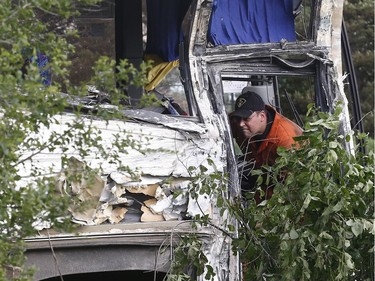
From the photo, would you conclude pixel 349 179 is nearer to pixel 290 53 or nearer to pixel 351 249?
pixel 351 249

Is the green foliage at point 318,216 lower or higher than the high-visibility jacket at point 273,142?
lower

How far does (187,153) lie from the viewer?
20.5 feet

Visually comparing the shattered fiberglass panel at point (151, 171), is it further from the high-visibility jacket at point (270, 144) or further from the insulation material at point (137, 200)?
the high-visibility jacket at point (270, 144)

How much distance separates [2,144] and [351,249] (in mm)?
2852

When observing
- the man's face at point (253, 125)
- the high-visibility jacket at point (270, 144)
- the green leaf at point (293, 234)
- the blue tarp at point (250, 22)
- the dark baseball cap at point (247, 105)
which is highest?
the blue tarp at point (250, 22)

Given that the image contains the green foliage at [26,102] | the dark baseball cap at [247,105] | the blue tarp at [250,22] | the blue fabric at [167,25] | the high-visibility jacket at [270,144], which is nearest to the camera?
the green foliage at [26,102]

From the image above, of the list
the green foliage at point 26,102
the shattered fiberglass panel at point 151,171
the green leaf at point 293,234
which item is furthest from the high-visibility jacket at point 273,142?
the green foliage at point 26,102

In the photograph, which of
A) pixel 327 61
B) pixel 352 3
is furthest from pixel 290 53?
pixel 352 3

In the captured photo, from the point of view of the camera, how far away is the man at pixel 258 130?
756 cm

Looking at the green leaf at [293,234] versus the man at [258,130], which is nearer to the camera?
the green leaf at [293,234]

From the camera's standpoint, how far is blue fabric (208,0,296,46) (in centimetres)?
720

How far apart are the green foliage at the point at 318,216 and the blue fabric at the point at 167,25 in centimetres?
310

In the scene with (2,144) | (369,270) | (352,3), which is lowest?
(369,270)

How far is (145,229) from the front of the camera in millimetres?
6117
